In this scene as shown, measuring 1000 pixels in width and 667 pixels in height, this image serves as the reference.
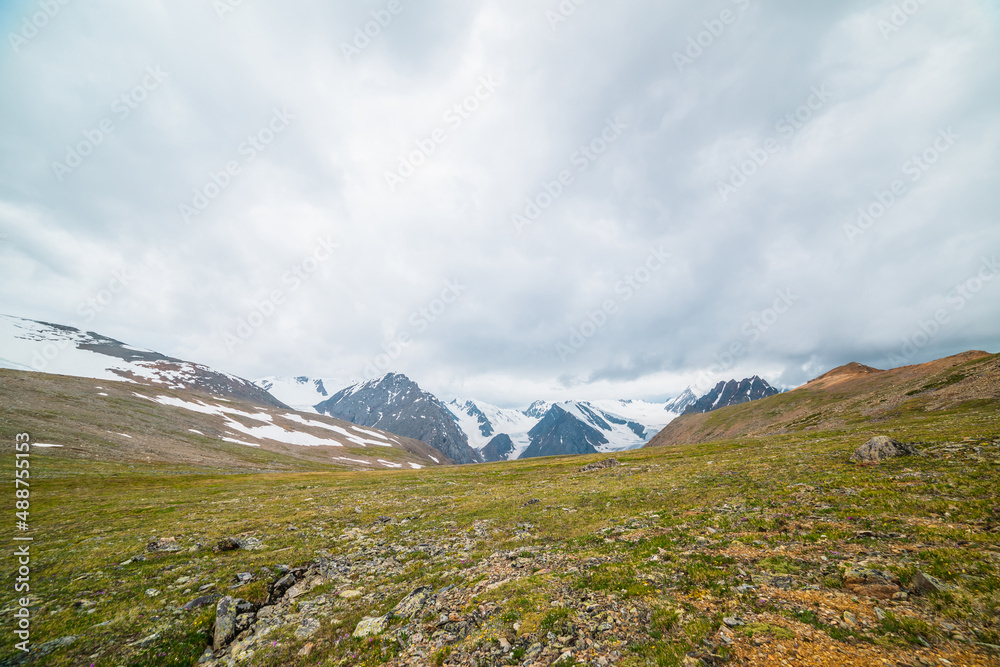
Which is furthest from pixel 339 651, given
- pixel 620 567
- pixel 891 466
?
pixel 891 466

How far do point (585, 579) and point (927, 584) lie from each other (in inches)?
401

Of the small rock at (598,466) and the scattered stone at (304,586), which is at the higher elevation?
the small rock at (598,466)

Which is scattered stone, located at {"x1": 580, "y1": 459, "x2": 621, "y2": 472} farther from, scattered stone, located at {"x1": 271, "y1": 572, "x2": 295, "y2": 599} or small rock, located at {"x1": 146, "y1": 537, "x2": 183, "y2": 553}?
small rock, located at {"x1": 146, "y1": 537, "x2": 183, "y2": 553}

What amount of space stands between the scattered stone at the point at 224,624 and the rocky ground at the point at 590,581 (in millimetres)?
55

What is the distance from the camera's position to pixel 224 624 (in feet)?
45.5

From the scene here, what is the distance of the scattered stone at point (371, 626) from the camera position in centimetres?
1286

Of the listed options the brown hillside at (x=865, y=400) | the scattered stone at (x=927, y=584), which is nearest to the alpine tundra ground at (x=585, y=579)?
the scattered stone at (x=927, y=584)

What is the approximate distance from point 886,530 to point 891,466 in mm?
14212

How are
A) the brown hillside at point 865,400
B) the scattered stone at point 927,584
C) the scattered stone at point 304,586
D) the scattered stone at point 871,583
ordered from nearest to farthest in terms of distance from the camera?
the scattered stone at point 927,584
the scattered stone at point 871,583
the scattered stone at point 304,586
the brown hillside at point 865,400

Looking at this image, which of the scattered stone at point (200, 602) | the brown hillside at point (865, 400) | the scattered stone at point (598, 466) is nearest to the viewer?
the scattered stone at point (200, 602)

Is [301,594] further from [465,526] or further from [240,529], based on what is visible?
[240,529]

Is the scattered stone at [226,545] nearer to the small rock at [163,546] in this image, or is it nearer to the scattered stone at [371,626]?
the small rock at [163,546]

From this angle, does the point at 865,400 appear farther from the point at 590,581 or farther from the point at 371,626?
the point at 371,626

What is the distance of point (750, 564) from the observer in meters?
13.7
